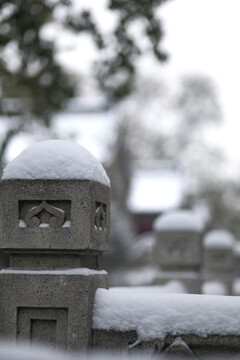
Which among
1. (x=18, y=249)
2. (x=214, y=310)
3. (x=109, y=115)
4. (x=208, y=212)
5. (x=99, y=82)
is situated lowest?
(x=214, y=310)

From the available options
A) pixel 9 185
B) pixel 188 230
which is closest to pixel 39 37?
pixel 188 230

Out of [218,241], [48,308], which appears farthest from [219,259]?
[48,308]

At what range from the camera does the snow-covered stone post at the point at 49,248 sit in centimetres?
434

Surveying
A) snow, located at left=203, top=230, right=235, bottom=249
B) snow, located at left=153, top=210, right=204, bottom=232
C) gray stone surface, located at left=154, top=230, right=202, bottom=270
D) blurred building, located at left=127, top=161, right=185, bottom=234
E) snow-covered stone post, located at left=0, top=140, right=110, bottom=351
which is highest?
blurred building, located at left=127, top=161, right=185, bottom=234

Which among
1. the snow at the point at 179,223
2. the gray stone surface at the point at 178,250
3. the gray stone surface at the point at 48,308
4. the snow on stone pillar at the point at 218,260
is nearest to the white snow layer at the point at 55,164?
the gray stone surface at the point at 48,308

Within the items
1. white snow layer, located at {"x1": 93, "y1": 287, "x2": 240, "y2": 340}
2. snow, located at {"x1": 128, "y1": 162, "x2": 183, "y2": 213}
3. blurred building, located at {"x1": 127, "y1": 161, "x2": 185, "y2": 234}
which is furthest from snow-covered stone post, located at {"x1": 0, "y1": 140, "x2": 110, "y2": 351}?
snow, located at {"x1": 128, "y1": 162, "x2": 183, "y2": 213}

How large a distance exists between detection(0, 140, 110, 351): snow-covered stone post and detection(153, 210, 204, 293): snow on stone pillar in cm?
478

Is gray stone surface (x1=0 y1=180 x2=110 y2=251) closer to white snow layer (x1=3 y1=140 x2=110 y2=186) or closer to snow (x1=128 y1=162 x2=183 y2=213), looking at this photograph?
white snow layer (x1=3 y1=140 x2=110 y2=186)

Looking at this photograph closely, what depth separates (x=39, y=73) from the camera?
1232cm

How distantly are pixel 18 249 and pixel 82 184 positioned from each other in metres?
0.66

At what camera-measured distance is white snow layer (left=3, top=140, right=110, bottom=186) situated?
4.45 metres

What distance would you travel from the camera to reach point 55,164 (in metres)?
4.51

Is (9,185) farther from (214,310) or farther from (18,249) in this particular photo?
(214,310)

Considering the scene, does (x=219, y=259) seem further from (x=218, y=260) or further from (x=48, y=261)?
(x=48, y=261)
